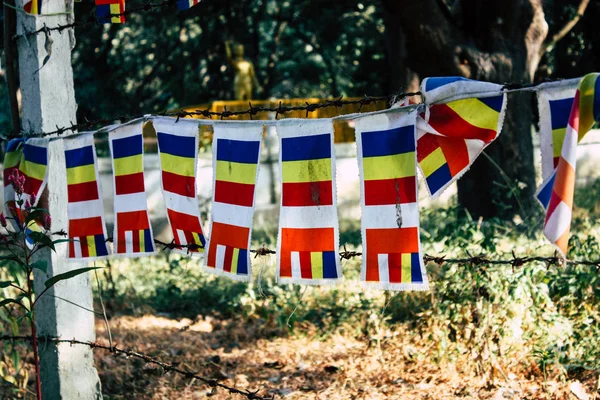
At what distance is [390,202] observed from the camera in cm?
230

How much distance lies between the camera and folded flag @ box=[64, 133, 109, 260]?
3.10 meters

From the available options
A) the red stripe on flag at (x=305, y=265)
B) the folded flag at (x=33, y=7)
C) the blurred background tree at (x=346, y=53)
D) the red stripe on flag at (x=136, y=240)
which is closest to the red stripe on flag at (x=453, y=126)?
the red stripe on flag at (x=305, y=265)

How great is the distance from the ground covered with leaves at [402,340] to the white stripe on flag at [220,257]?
0.81 feet

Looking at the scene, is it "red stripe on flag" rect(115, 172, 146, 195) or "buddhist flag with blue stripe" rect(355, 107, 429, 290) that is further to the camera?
"red stripe on flag" rect(115, 172, 146, 195)

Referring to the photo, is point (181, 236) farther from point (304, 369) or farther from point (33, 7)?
point (304, 369)

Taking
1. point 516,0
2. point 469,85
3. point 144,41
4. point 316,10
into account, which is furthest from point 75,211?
point 144,41

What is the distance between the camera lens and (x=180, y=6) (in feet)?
10.1

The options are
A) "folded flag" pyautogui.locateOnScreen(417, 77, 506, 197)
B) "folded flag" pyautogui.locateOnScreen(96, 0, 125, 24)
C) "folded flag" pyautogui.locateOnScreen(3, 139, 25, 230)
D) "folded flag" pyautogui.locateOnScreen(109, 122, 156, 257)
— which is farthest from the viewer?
"folded flag" pyautogui.locateOnScreen(3, 139, 25, 230)

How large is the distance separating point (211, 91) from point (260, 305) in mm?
13466

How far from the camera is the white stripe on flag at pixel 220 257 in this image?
103 inches

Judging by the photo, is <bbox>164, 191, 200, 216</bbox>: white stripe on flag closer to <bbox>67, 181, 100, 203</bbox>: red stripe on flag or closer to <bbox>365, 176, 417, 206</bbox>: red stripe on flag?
<bbox>67, 181, 100, 203</bbox>: red stripe on flag

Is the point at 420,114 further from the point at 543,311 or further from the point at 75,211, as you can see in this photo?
the point at 543,311

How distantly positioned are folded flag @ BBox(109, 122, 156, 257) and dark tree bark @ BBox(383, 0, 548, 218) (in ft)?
13.7

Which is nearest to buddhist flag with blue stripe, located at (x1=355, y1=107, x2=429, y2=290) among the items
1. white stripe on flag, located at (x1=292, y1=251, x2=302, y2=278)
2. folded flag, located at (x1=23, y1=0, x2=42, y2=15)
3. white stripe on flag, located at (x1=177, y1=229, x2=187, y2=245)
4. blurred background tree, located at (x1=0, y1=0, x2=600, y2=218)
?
white stripe on flag, located at (x1=292, y1=251, x2=302, y2=278)
